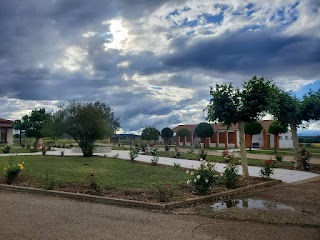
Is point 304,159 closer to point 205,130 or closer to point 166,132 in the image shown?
point 205,130

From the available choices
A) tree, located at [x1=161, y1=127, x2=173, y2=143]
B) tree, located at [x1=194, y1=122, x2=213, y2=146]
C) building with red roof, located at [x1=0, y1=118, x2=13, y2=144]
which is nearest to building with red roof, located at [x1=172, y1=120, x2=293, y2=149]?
tree, located at [x1=194, y1=122, x2=213, y2=146]

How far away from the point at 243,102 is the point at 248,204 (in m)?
4.96

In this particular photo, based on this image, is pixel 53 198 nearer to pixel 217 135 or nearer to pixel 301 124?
pixel 301 124

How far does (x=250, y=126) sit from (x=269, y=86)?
1063 inches

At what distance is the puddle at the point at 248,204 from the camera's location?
25.2 feet

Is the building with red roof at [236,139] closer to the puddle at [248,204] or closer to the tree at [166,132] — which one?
the tree at [166,132]

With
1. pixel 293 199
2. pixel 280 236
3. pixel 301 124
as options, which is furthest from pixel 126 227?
pixel 301 124

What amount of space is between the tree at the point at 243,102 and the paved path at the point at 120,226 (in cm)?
603

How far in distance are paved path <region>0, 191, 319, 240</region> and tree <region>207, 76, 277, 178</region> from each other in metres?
6.03

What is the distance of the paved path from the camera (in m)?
5.27

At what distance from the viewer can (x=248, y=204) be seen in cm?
807

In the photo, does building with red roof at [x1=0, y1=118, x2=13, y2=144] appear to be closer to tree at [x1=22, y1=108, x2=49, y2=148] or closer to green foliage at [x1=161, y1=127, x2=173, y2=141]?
tree at [x1=22, y1=108, x2=49, y2=148]

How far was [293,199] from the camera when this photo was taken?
8773 millimetres

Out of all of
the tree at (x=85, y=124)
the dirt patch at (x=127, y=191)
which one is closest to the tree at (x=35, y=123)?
the tree at (x=85, y=124)
